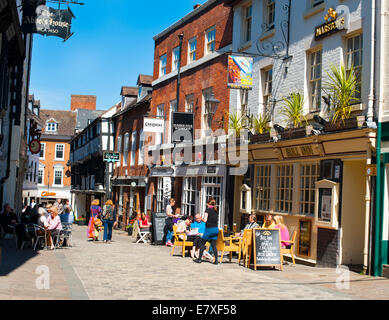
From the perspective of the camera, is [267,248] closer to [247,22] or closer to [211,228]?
[211,228]

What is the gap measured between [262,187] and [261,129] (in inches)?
74.8

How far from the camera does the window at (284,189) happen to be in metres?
16.1

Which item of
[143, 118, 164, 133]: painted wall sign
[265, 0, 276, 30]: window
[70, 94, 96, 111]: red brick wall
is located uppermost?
[70, 94, 96, 111]: red brick wall

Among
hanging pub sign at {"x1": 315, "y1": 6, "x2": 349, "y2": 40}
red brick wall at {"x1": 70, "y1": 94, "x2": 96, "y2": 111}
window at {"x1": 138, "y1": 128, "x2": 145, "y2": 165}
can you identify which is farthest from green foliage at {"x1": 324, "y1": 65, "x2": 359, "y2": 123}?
red brick wall at {"x1": 70, "y1": 94, "x2": 96, "y2": 111}

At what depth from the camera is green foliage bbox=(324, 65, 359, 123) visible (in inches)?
505

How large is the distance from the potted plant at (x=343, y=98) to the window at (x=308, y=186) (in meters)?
1.75

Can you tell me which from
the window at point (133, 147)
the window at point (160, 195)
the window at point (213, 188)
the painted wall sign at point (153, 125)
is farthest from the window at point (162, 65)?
the window at point (213, 188)

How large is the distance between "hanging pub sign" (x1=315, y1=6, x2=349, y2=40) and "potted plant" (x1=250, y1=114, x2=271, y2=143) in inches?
130

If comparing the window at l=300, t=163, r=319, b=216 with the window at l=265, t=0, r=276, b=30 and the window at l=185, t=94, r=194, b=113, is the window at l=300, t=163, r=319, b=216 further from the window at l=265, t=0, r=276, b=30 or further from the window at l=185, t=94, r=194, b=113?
the window at l=185, t=94, r=194, b=113

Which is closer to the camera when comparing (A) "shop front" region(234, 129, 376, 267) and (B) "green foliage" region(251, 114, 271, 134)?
(A) "shop front" region(234, 129, 376, 267)

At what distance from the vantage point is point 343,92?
12906mm

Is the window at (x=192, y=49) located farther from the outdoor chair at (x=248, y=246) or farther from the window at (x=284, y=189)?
the outdoor chair at (x=248, y=246)

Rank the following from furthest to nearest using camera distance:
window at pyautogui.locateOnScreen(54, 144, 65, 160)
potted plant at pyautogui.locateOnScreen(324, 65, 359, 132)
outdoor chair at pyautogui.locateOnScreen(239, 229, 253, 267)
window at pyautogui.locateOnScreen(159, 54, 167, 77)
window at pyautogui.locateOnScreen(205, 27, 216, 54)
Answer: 1. window at pyautogui.locateOnScreen(54, 144, 65, 160)
2. window at pyautogui.locateOnScreen(159, 54, 167, 77)
3. window at pyautogui.locateOnScreen(205, 27, 216, 54)
4. outdoor chair at pyautogui.locateOnScreen(239, 229, 253, 267)
5. potted plant at pyautogui.locateOnScreen(324, 65, 359, 132)
